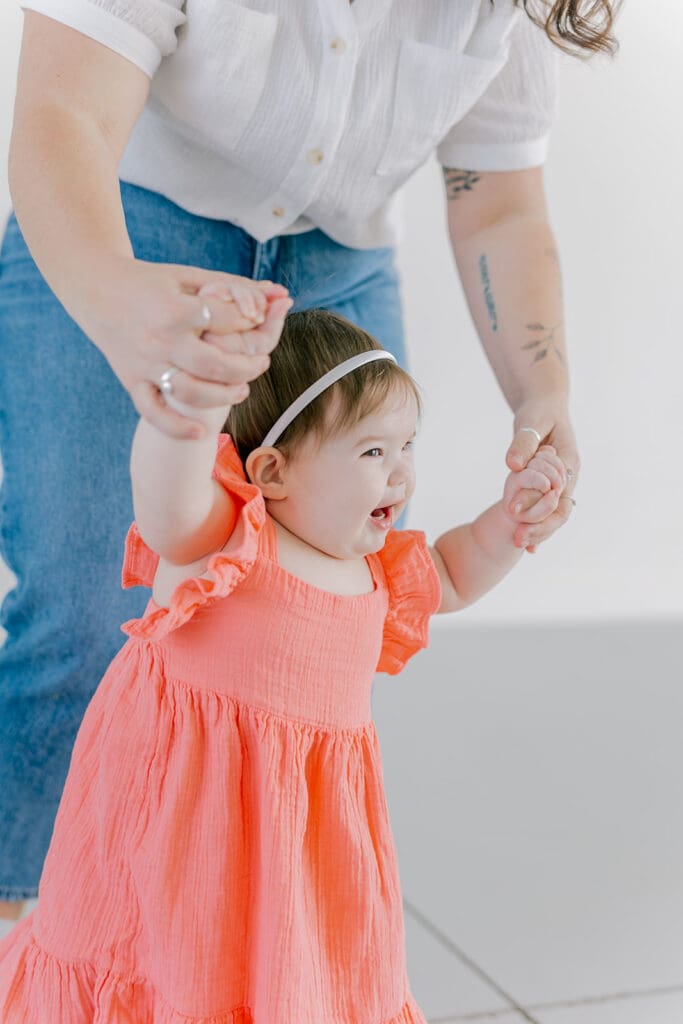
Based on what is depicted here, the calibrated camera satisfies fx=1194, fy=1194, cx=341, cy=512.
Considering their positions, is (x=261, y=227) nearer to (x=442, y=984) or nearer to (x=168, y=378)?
(x=168, y=378)

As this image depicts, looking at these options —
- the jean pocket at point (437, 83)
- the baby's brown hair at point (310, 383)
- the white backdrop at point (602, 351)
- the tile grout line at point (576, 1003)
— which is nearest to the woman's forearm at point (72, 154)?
the baby's brown hair at point (310, 383)

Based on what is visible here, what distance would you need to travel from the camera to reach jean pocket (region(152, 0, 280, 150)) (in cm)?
104

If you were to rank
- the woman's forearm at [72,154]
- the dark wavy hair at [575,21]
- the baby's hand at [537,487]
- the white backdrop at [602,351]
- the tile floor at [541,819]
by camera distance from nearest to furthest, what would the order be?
1. the woman's forearm at [72,154]
2. the baby's hand at [537,487]
3. the dark wavy hair at [575,21]
4. the tile floor at [541,819]
5. the white backdrop at [602,351]

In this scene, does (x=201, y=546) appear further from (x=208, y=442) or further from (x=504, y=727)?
(x=504, y=727)

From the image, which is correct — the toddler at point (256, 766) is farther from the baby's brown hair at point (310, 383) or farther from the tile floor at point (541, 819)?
the tile floor at point (541, 819)

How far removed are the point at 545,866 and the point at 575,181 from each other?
1.46 meters

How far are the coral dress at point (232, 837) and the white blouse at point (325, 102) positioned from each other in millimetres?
348

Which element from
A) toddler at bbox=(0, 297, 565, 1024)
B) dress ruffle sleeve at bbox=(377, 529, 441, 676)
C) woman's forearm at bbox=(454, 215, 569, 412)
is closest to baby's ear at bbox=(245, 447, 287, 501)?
toddler at bbox=(0, 297, 565, 1024)

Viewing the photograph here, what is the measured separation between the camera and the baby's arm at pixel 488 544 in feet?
3.33

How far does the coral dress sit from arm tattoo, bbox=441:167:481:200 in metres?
0.52

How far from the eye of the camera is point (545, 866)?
5.08 ft

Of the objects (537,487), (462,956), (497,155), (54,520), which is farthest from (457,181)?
(462,956)

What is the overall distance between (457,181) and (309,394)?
19.7 inches

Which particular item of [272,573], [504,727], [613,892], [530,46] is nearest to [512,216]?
[530,46]
